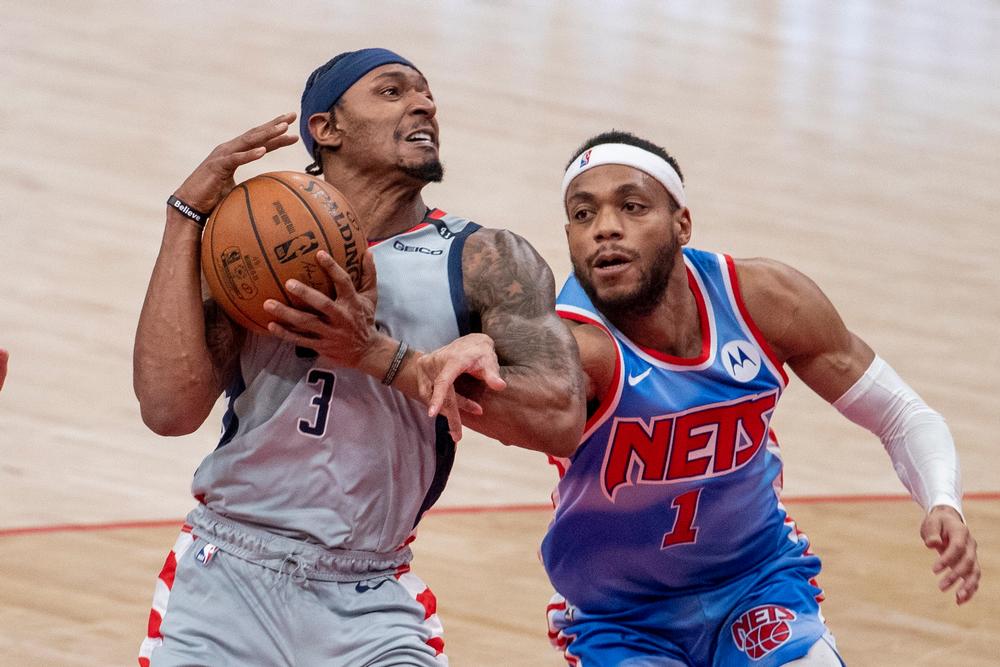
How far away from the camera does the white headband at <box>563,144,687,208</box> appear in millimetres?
5062

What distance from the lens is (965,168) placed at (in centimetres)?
1324

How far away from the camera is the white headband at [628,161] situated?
5.06 m

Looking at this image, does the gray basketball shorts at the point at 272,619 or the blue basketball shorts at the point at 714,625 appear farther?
the blue basketball shorts at the point at 714,625

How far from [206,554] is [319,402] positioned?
503 mm

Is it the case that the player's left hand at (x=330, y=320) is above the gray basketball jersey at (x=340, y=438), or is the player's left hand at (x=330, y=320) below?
above

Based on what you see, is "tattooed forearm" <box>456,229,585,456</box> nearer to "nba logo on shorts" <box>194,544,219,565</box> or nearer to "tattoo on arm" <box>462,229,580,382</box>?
"tattoo on arm" <box>462,229,580,382</box>

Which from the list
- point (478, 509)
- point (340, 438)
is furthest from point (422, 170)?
point (478, 509)

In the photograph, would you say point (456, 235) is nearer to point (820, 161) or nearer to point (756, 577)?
point (756, 577)

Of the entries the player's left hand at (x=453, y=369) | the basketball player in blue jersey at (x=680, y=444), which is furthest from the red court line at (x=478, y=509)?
the player's left hand at (x=453, y=369)

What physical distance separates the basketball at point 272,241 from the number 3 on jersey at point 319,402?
22 cm

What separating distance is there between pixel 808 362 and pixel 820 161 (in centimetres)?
818

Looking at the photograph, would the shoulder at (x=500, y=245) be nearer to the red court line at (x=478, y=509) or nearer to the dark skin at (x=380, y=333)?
the dark skin at (x=380, y=333)

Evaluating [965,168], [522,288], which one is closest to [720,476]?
[522,288]

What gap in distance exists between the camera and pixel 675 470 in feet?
16.0
